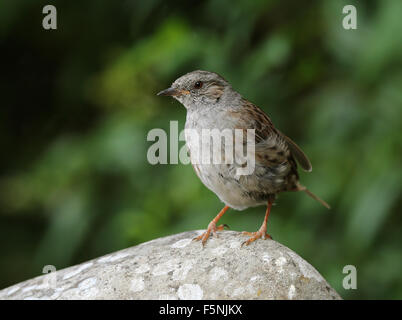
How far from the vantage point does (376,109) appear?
12.4 ft

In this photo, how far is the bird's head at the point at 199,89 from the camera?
3.46 m

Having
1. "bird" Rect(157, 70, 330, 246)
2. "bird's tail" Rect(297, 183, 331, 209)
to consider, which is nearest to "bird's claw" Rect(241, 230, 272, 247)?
"bird" Rect(157, 70, 330, 246)

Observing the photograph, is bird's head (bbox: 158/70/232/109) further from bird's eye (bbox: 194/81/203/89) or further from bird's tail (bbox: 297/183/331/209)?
bird's tail (bbox: 297/183/331/209)

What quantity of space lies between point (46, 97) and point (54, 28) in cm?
62

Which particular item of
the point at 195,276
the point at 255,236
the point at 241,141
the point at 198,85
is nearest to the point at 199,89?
the point at 198,85

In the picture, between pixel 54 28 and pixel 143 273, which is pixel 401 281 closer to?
pixel 143 273

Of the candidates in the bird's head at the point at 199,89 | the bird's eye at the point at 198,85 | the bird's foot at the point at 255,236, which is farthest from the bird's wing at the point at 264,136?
the bird's foot at the point at 255,236

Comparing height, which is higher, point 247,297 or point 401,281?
point 247,297

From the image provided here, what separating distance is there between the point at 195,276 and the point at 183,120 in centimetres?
159

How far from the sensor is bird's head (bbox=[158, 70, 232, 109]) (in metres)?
3.46

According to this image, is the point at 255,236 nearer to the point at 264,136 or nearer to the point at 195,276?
the point at 195,276

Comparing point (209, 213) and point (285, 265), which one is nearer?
point (285, 265)

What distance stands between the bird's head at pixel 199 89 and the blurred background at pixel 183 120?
0.69 metres

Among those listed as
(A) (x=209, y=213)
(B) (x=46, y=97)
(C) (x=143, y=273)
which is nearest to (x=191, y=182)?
(A) (x=209, y=213)
